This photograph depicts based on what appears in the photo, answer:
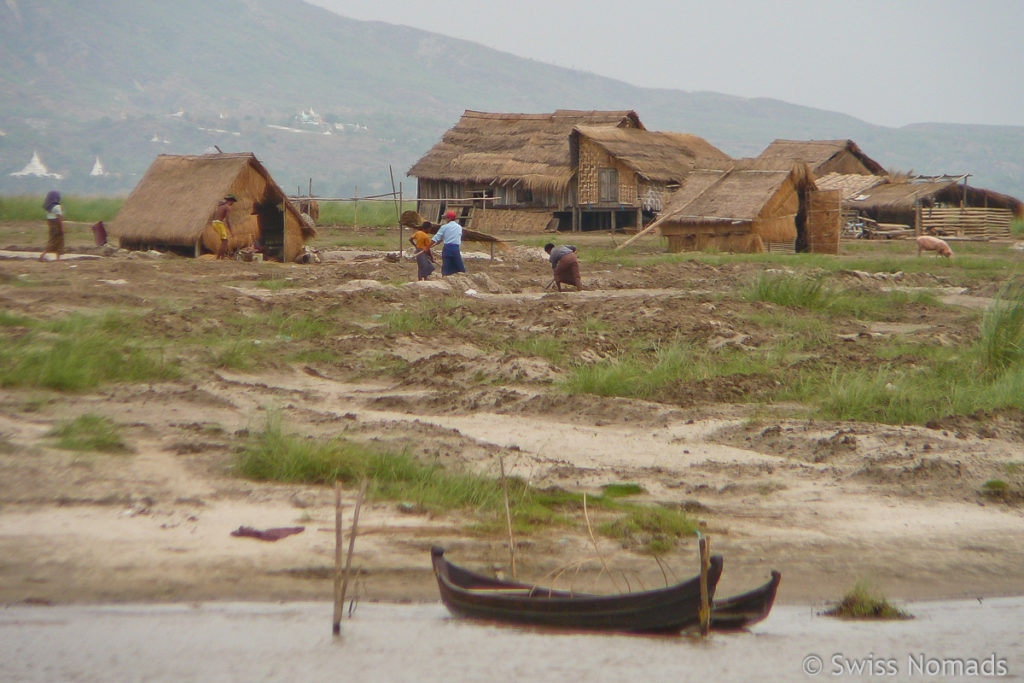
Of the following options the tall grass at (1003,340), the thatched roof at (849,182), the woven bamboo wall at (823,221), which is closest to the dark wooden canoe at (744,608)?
the tall grass at (1003,340)

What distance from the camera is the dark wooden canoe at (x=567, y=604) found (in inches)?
191

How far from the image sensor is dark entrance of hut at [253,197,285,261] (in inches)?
786

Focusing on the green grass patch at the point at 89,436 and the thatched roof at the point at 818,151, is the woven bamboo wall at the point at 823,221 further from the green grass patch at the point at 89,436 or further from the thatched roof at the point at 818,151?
the green grass patch at the point at 89,436

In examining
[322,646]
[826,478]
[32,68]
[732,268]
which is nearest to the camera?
[322,646]

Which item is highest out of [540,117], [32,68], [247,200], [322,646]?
[32,68]

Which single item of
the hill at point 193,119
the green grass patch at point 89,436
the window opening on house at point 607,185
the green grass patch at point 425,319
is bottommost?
the green grass patch at point 89,436

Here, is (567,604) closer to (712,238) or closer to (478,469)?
(478,469)

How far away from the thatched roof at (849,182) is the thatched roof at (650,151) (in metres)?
3.05

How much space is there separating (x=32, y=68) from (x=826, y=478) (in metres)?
165

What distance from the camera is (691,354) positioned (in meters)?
10.7

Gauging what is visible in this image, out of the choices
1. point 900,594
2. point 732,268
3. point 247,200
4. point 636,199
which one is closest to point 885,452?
point 900,594

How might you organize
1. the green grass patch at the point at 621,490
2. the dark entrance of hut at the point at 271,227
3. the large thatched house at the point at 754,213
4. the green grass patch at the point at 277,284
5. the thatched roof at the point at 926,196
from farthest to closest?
the thatched roof at the point at 926,196
the large thatched house at the point at 754,213
the dark entrance of hut at the point at 271,227
the green grass patch at the point at 277,284
the green grass patch at the point at 621,490

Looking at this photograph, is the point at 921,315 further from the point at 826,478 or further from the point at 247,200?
the point at 247,200

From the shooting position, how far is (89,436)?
7039 millimetres
